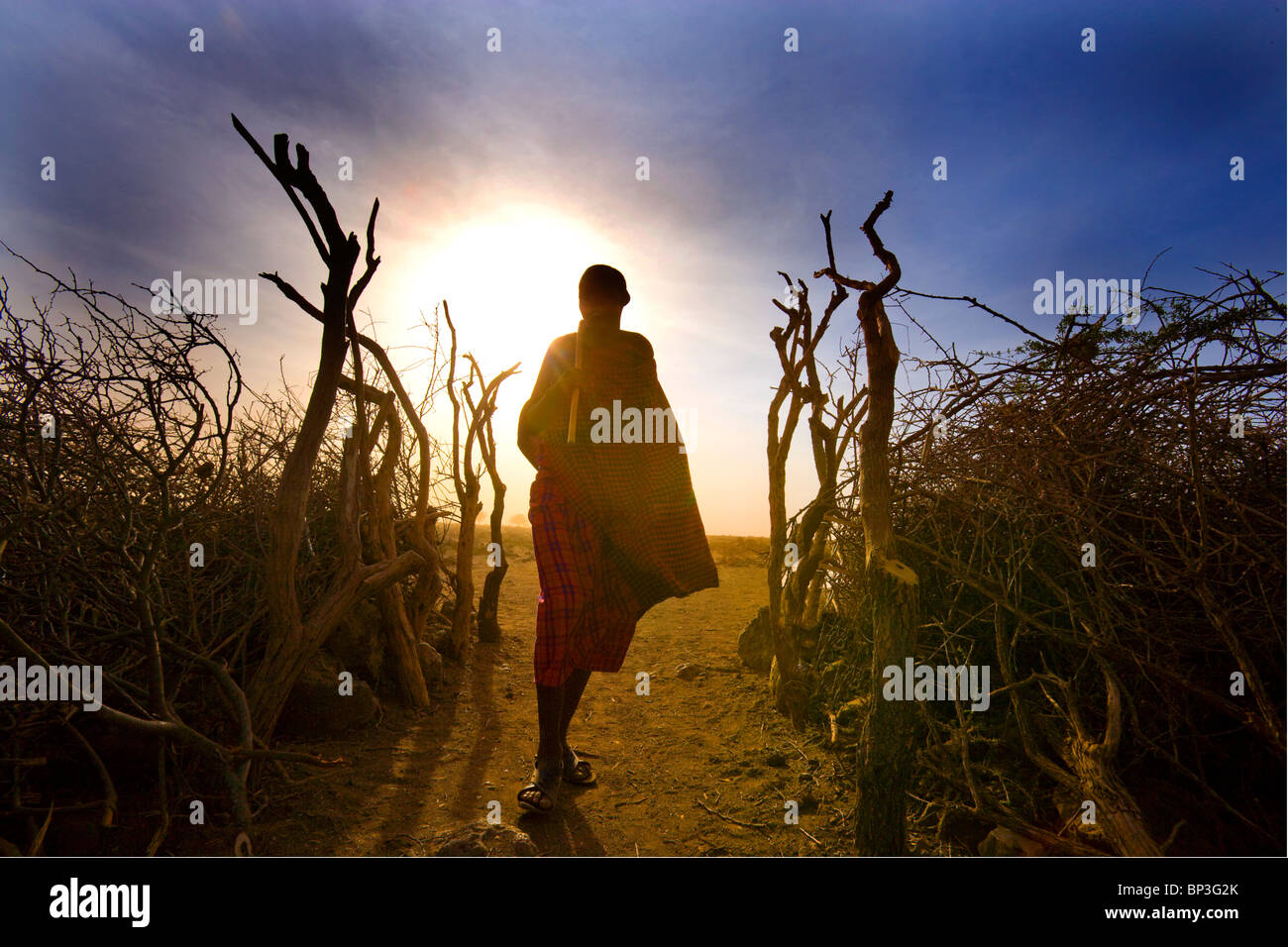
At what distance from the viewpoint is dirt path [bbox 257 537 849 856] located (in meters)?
2.53

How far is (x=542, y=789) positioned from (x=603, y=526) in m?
1.21

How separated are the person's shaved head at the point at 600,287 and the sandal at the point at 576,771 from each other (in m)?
2.25

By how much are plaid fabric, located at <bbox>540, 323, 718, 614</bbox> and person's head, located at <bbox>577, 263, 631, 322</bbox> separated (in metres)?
0.13

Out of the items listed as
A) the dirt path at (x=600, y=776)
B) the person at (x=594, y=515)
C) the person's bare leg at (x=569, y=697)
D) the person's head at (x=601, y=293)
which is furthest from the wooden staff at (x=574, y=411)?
the dirt path at (x=600, y=776)

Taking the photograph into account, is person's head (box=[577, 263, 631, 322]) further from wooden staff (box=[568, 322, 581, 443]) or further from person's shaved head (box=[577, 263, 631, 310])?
wooden staff (box=[568, 322, 581, 443])

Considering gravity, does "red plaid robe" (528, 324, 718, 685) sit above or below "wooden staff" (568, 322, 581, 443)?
below

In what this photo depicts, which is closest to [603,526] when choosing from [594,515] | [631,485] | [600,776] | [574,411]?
[594,515]

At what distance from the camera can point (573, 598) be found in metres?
2.81

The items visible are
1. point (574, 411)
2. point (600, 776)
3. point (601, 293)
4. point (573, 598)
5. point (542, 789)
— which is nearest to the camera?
point (542, 789)

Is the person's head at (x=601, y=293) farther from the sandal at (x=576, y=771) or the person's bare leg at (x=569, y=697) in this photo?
the sandal at (x=576, y=771)

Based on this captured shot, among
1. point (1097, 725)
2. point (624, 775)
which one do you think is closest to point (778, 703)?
point (624, 775)

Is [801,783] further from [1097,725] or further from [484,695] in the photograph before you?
[484,695]

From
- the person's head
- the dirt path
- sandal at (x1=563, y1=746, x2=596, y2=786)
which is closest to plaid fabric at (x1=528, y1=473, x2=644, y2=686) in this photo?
sandal at (x1=563, y1=746, x2=596, y2=786)

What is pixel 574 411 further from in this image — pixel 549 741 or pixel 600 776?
pixel 600 776
